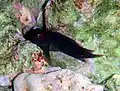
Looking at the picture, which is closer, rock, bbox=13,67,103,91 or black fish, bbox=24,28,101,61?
rock, bbox=13,67,103,91

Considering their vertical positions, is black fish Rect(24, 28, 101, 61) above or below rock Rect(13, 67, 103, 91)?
above

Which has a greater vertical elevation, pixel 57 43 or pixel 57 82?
pixel 57 43

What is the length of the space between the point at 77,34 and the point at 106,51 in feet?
1.07

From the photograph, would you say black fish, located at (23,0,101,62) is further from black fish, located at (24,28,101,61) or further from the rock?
the rock

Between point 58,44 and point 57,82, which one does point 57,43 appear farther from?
point 57,82

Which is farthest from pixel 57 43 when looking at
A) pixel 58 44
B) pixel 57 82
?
pixel 57 82

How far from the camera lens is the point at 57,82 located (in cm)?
242

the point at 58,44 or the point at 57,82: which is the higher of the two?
the point at 58,44

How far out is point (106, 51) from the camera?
109 inches

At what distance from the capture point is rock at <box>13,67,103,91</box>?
2404 mm

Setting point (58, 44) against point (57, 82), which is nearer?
point (57, 82)

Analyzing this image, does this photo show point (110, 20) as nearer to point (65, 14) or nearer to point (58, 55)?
point (65, 14)

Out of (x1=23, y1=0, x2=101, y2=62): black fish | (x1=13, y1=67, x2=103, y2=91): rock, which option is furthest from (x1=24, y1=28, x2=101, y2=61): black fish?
(x1=13, y1=67, x2=103, y2=91): rock

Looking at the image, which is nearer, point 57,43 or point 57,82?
point 57,82
